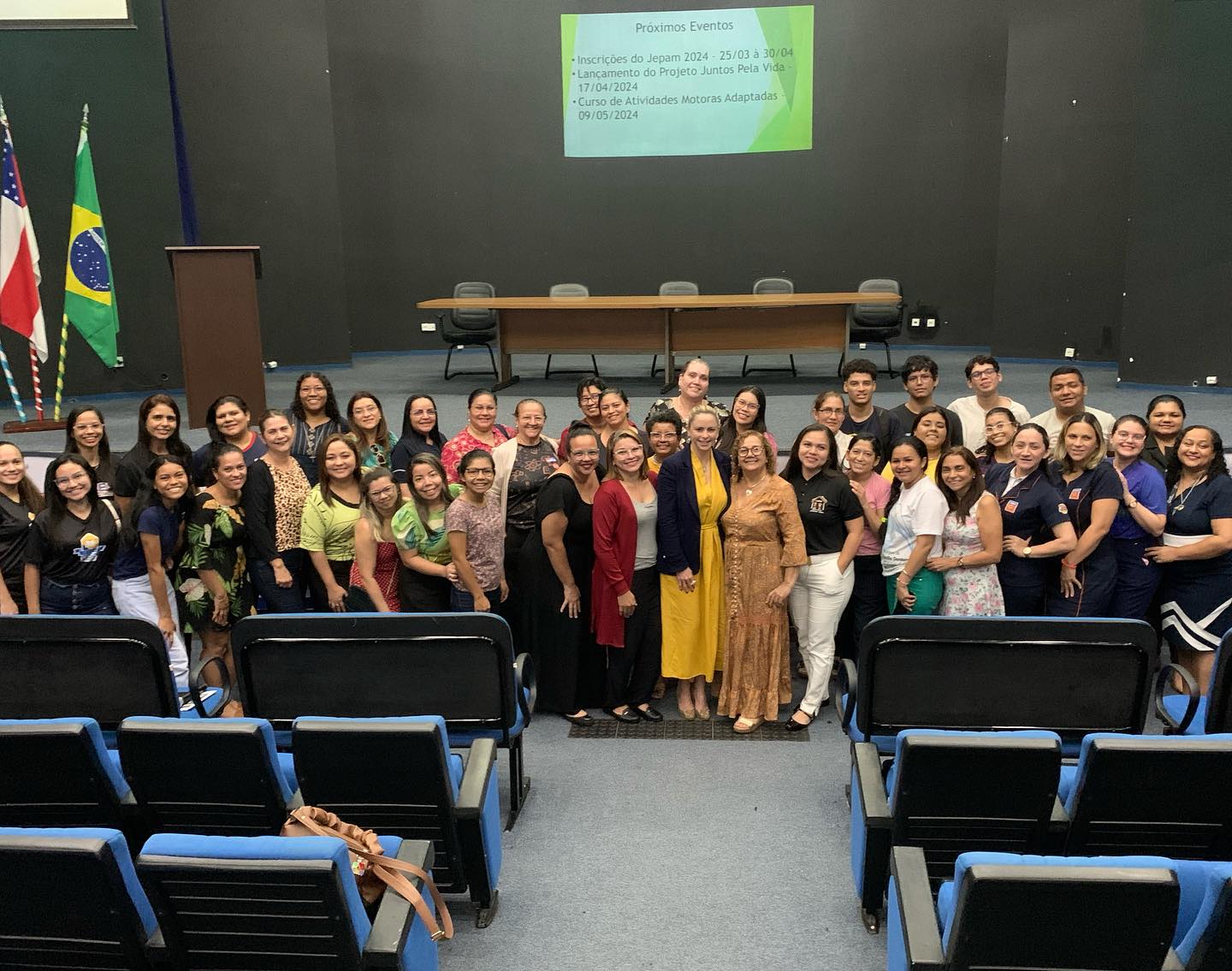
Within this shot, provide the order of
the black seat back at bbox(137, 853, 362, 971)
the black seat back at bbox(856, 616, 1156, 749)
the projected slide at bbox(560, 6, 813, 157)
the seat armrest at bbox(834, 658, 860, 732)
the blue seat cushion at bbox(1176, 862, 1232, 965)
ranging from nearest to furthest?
the blue seat cushion at bbox(1176, 862, 1232, 965), the black seat back at bbox(137, 853, 362, 971), the black seat back at bbox(856, 616, 1156, 749), the seat armrest at bbox(834, 658, 860, 732), the projected slide at bbox(560, 6, 813, 157)

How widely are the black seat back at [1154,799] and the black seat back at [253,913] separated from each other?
70.0 inches

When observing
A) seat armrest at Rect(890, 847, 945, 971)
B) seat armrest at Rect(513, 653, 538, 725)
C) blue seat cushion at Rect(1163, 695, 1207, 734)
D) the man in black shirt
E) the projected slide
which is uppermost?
the projected slide

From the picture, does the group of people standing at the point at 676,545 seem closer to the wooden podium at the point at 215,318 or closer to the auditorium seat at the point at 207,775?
the auditorium seat at the point at 207,775

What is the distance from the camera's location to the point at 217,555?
173 inches

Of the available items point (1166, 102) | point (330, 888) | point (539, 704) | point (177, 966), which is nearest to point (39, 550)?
point (539, 704)

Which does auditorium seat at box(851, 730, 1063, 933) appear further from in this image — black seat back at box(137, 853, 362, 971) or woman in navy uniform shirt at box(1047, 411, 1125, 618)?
woman in navy uniform shirt at box(1047, 411, 1125, 618)

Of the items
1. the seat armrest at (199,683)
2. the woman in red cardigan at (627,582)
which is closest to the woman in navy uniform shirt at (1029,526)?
the woman in red cardigan at (627,582)

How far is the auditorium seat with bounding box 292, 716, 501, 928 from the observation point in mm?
2678

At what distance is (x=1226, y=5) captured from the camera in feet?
29.6

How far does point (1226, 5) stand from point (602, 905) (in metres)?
9.61

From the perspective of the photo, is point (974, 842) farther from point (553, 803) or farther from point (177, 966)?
point (177, 966)

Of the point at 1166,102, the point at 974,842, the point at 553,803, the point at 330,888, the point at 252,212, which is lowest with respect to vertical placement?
the point at 553,803

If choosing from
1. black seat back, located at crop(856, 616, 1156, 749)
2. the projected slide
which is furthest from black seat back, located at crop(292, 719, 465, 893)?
the projected slide

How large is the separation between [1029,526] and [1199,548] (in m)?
0.68
